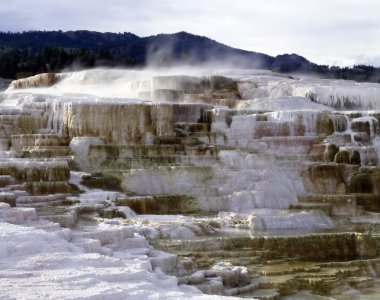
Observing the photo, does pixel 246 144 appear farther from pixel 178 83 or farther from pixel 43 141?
pixel 178 83

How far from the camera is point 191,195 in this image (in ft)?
48.3

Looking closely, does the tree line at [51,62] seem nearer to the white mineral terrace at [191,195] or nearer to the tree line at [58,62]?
the tree line at [58,62]

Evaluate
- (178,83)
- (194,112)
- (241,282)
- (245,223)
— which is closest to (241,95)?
(178,83)

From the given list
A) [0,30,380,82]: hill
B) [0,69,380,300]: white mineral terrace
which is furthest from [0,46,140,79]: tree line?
[0,69,380,300]: white mineral terrace

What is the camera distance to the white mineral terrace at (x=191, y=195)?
8.02 m

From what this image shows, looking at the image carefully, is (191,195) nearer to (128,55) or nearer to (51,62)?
(51,62)

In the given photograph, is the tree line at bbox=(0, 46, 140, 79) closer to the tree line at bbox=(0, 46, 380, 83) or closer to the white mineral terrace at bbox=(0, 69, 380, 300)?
the tree line at bbox=(0, 46, 380, 83)

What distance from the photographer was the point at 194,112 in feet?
65.9

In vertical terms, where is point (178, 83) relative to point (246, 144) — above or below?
above

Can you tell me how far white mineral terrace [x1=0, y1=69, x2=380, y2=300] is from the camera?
26.3 ft

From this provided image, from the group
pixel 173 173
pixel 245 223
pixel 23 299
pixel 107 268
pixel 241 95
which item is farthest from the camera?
pixel 241 95

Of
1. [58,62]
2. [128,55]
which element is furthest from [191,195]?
[128,55]

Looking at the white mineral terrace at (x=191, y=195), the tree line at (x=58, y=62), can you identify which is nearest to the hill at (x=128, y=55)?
the tree line at (x=58, y=62)

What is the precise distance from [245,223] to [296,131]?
6364 mm
